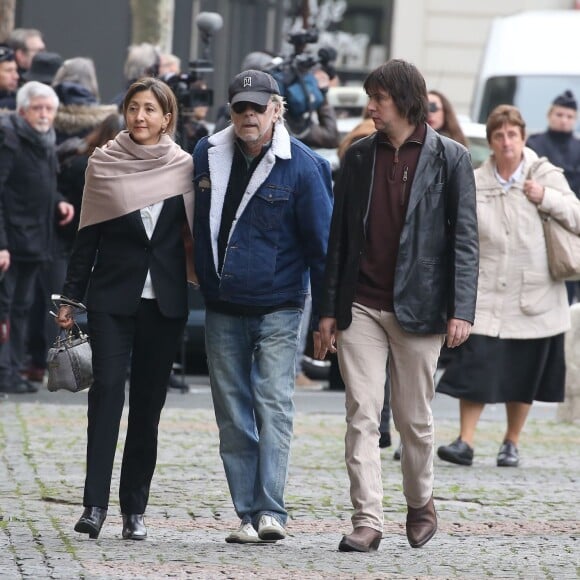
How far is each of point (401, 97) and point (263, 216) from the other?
2.31 feet

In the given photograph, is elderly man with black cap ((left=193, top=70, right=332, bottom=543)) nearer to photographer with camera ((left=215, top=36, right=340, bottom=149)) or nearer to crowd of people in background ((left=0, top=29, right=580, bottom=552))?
crowd of people in background ((left=0, top=29, right=580, bottom=552))

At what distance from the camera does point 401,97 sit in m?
7.55

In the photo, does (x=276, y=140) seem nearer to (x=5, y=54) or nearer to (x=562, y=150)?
(x=5, y=54)

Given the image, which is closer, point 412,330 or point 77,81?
point 412,330

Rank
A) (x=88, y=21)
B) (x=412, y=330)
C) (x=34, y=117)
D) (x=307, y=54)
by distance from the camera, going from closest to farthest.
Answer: (x=412, y=330) < (x=34, y=117) < (x=307, y=54) < (x=88, y=21)

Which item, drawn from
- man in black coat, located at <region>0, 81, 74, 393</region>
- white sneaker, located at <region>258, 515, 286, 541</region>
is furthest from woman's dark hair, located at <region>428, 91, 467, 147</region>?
white sneaker, located at <region>258, 515, 286, 541</region>

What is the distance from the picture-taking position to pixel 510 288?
10.4 meters

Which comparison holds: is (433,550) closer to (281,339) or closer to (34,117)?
(281,339)

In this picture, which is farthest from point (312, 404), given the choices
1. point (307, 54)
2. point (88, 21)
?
point (88, 21)

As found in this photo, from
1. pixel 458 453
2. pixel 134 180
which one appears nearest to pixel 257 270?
pixel 134 180

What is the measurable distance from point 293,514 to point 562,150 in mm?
7647

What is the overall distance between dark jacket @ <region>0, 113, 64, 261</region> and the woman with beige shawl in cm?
498

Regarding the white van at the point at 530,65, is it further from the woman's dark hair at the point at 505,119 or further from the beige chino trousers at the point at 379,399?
the beige chino trousers at the point at 379,399

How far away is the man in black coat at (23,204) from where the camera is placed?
12.7m
